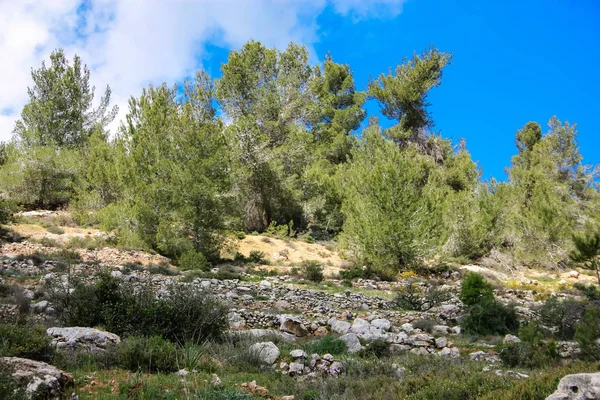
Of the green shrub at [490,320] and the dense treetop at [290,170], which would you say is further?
the dense treetop at [290,170]

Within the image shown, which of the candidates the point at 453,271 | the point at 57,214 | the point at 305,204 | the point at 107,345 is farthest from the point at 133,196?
the point at 107,345

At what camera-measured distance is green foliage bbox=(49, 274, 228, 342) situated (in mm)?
7723

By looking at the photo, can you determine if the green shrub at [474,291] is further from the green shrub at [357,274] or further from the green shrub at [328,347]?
the green shrub at [357,274]

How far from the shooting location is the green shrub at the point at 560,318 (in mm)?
10117

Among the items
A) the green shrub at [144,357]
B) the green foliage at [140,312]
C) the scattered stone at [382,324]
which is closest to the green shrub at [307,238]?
the scattered stone at [382,324]

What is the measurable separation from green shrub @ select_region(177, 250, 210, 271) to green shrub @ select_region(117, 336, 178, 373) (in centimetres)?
1205

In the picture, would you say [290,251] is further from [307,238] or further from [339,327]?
[339,327]

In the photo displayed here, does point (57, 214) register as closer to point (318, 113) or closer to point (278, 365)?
point (318, 113)

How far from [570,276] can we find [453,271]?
694 centimetres

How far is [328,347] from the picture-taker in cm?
786

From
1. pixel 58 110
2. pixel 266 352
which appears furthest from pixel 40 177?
pixel 266 352

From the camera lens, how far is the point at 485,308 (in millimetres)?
11133

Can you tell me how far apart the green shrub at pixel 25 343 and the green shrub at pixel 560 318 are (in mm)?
9743

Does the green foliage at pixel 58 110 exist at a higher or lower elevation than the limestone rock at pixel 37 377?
higher
